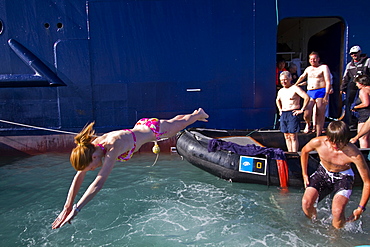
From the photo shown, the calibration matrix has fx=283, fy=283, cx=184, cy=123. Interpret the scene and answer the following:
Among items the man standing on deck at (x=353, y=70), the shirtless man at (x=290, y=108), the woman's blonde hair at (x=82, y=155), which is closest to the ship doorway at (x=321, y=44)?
the man standing on deck at (x=353, y=70)

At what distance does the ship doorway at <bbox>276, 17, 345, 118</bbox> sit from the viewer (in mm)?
9029

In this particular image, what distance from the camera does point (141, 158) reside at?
7.62m

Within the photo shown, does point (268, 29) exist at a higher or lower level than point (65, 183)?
higher

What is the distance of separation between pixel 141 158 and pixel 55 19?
450 cm

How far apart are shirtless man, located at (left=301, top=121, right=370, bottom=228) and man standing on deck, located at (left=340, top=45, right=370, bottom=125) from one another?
3214 millimetres

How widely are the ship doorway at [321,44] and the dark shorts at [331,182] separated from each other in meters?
4.80

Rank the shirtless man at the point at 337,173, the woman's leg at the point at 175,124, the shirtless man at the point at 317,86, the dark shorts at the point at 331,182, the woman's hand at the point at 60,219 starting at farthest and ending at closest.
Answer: the shirtless man at the point at 317,86
the woman's leg at the point at 175,124
the dark shorts at the point at 331,182
the shirtless man at the point at 337,173
the woman's hand at the point at 60,219

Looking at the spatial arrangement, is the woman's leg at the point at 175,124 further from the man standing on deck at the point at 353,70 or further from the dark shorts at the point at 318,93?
the man standing on deck at the point at 353,70

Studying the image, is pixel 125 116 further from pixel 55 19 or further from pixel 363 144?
pixel 363 144

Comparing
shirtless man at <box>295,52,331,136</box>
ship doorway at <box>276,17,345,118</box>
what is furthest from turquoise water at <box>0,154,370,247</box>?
ship doorway at <box>276,17,345,118</box>

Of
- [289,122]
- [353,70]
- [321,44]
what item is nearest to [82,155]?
[289,122]

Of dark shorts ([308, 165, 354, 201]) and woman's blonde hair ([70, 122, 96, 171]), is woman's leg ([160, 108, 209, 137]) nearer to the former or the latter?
woman's blonde hair ([70, 122, 96, 171])

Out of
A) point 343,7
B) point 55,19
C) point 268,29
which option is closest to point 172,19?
point 268,29

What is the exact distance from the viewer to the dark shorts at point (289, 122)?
5676 mm
